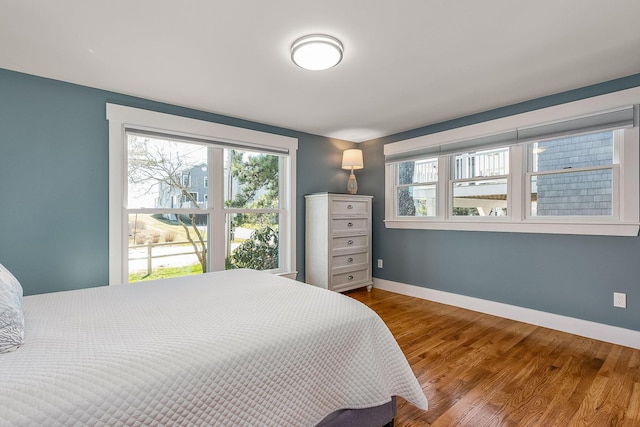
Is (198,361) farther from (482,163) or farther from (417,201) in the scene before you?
(417,201)

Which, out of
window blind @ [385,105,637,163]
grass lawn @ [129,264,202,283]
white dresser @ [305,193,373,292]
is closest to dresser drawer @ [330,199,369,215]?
white dresser @ [305,193,373,292]

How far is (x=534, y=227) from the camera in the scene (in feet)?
9.78

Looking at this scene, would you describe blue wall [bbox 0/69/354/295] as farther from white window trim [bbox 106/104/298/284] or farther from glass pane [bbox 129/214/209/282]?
glass pane [bbox 129/214/209/282]

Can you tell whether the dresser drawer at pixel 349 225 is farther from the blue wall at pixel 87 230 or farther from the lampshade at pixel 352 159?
the blue wall at pixel 87 230

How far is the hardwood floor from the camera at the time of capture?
5.39 ft

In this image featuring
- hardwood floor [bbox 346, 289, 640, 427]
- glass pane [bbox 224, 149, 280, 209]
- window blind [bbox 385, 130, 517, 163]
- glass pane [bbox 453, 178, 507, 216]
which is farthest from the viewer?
glass pane [bbox 224, 149, 280, 209]

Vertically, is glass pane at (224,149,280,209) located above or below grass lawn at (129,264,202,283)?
above

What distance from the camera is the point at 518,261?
123 inches

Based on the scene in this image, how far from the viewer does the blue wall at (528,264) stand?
2.56 metres

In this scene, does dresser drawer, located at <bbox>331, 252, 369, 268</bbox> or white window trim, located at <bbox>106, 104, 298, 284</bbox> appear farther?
dresser drawer, located at <bbox>331, 252, 369, 268</bbox>

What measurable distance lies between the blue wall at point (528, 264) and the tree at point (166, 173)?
8.34 ft

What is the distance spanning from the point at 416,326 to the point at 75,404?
8.93ft

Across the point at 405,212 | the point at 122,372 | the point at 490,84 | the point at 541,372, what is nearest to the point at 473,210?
the point at 405,212

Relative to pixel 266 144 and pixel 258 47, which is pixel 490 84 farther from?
pixel 266 144
